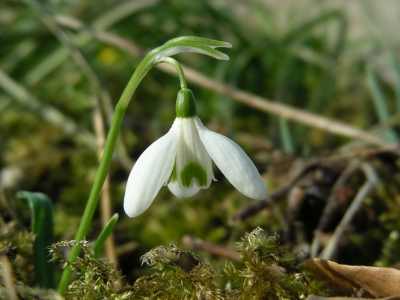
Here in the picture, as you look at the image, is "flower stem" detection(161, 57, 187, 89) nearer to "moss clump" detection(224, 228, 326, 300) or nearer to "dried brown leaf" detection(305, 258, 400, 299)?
"moss clump" detection(224, 228, 326, 300)

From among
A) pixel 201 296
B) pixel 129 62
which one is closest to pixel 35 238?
pixel 201 296

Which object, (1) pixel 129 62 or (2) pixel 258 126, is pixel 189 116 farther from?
(1) pixel 129 62

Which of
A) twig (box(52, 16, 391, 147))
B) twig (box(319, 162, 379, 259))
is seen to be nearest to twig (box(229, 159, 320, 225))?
twig (box(319, 162, 379, 259))

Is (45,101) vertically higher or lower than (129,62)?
lower

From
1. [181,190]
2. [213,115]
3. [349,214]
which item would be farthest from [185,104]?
[213,115]

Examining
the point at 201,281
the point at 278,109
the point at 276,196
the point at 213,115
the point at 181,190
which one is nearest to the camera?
the point at 201,281

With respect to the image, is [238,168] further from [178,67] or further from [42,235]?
[42,235]
